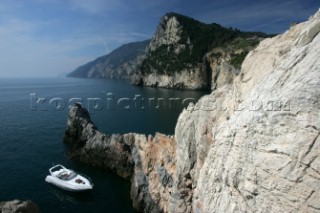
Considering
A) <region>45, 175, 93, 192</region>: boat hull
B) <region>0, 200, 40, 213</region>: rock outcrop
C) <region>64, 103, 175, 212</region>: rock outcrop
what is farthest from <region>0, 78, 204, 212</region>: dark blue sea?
<region>0, 200, 40, 213</region>: rock outcrop

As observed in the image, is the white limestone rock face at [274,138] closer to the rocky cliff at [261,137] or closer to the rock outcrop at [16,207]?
the rocky cliff at [261,137]

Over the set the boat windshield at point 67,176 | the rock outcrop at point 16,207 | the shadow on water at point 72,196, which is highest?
the rock outcrop at point 16,207

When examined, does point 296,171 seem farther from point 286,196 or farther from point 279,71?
point 279,71

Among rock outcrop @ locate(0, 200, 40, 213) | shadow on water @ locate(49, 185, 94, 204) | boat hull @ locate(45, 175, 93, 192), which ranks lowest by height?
shadow on water @ locate(49, 185, 94, 204)

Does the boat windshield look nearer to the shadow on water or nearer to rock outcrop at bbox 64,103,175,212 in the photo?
the shadow on water

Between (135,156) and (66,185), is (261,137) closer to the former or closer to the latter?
(135,156)

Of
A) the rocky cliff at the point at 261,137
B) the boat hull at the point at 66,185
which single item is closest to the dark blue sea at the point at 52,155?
the boat hull at the point at 66,185
